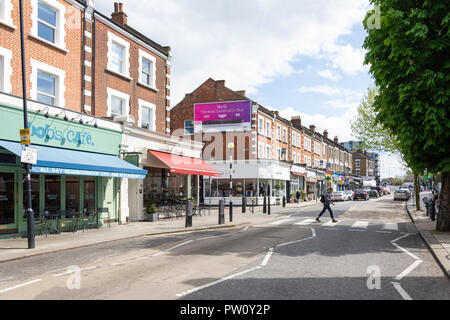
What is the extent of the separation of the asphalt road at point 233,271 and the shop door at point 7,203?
3.52 meters

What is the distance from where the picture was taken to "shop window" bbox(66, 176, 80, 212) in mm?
15297

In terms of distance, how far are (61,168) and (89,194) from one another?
3994 mm

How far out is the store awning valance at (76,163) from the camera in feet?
39.7

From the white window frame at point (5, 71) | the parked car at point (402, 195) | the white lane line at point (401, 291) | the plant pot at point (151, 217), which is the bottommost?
the parked car at point (402, 195)

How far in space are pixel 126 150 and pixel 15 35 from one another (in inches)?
272

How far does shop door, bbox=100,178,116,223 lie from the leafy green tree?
472 inches

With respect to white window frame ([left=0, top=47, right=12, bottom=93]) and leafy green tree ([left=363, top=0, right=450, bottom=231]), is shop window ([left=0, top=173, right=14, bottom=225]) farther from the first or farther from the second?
leafy green tree ([left=363, top=0, right=450, bottom=231])

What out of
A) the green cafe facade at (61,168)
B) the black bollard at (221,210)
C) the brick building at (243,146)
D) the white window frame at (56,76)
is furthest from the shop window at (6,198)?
the brick building at (243,146)

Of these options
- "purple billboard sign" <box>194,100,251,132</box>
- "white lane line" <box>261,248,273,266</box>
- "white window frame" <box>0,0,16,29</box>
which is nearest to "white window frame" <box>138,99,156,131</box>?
"white window frame" <box>0,0,16,29</box>

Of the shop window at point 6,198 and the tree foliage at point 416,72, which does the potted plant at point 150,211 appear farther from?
the tree foliage at point 416,72

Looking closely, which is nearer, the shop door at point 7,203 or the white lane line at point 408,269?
the white lane line at point 408,269

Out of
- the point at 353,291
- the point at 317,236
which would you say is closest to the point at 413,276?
the point at 353,291

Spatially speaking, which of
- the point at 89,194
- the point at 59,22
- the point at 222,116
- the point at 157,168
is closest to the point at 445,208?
the point at 89,194
